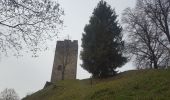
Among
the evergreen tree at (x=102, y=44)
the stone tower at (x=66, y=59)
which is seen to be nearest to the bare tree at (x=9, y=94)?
the stone tower at (x=66, y=59)

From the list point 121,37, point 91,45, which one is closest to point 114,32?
point 121,37

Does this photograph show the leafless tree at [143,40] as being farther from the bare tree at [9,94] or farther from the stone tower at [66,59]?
the bare tree at [9,94]

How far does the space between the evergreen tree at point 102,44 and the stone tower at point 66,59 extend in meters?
11.3

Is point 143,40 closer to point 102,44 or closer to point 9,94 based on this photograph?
point 102,44

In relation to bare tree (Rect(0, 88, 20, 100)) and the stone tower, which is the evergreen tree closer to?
the stone tower

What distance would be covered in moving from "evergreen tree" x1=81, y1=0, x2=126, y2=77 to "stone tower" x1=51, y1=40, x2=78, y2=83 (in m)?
11.3

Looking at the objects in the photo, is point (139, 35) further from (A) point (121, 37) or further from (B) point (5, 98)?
(B) point (5, 98)

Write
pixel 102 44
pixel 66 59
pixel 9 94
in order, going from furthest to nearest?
pixel 9 94, pixel 66 59, pixel 102 44

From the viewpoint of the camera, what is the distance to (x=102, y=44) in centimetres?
3631

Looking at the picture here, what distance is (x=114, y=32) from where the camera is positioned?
3803 cm

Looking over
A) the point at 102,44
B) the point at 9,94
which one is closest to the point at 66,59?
the point at 102,44

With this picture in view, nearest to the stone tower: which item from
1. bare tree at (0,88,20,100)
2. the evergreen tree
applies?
the evergreen tree

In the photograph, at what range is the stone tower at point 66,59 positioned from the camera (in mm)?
48156

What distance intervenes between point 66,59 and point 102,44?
46.9 ft
